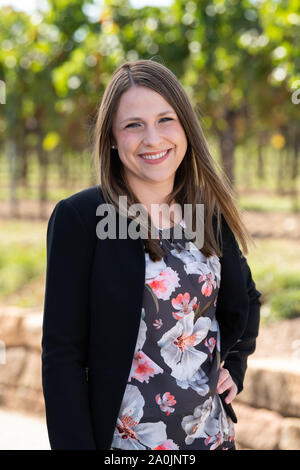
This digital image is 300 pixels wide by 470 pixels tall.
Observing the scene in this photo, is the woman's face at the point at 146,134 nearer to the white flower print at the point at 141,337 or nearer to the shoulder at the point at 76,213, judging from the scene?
the shoulder at the point at 76,213

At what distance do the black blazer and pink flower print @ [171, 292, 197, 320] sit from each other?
116mm

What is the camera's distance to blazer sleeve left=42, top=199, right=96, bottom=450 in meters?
1.48

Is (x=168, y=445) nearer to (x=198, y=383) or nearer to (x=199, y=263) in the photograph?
(x=198, y=383)

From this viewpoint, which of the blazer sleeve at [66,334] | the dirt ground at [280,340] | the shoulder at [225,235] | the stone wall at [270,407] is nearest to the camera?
the blazer sleeve at [66,334]

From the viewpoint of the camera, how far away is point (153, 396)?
1545 mm

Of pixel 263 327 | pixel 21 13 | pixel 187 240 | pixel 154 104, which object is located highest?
pixel 21 13

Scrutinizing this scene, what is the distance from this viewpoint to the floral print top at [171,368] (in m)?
1.55

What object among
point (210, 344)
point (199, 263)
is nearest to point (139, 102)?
point (199, 263)

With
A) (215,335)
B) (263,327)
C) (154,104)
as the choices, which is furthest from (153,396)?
(263,327)

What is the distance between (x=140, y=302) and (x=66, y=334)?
0.68 ft

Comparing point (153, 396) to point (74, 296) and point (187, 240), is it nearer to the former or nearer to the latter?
point (74, 296)

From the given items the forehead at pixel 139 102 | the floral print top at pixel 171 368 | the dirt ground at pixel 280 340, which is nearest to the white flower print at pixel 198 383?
the floral print top at pixel 171 368

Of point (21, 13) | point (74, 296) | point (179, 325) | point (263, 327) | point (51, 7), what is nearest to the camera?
point (74, 296)
